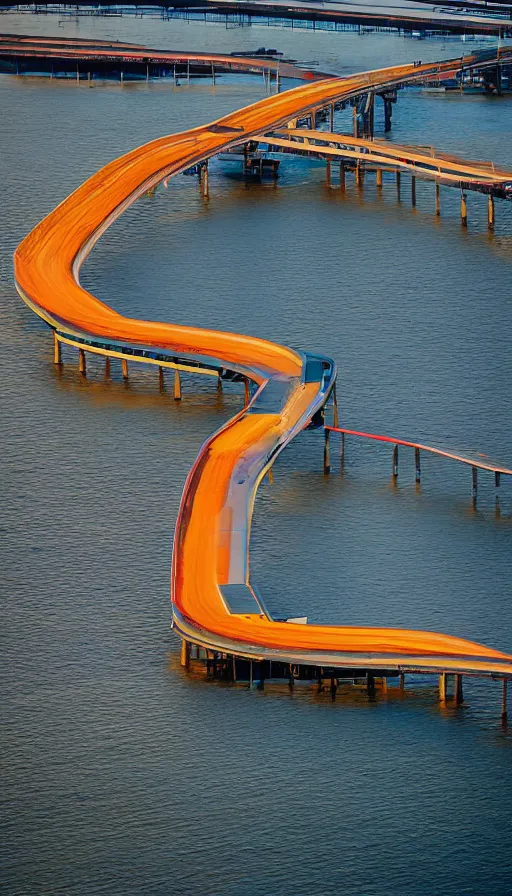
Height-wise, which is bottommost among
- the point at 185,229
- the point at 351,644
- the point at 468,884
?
the point at 468,884

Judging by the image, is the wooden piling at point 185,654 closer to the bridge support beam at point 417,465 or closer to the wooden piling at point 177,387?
the bridge support beam at point 417,465

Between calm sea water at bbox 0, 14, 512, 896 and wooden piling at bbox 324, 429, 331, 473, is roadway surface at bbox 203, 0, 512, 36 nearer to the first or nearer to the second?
calm sea water at bbox 0, 14, 512, 896

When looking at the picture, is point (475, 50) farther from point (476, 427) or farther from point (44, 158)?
point (476, 427)

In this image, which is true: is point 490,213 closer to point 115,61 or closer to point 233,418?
point 233,418

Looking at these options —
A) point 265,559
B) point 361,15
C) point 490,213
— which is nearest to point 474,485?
point 265,559

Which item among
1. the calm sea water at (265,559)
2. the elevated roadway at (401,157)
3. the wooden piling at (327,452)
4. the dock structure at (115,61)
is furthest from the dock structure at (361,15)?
the wooden piling at (327,452)

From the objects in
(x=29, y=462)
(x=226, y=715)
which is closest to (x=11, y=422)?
(x=29, y=462)
